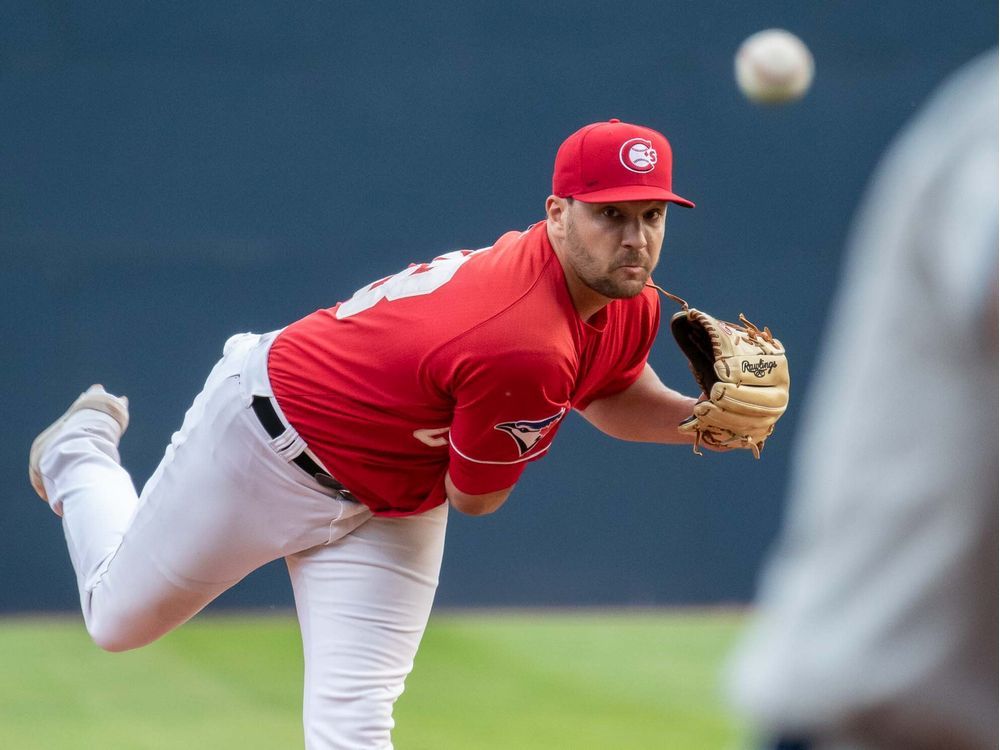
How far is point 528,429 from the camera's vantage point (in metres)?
2.86

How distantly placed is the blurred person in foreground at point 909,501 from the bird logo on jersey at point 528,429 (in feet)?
5.85

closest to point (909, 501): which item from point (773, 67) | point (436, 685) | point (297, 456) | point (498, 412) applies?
point (498, 412)

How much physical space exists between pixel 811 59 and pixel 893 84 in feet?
1.38

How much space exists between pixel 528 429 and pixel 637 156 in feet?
2.19

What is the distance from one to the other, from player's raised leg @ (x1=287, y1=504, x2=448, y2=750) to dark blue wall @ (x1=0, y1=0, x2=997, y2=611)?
122 inches

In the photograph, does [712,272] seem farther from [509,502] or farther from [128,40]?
[128,40]

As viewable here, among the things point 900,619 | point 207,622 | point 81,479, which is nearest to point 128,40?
point 207,622

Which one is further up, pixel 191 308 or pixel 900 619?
pixel 900 619

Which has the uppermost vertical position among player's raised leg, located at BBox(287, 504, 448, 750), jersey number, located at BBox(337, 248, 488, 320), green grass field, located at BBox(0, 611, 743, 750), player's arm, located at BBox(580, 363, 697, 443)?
jersey number, located at BBox(337, 248, 488, 320)

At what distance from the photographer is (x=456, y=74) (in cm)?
613

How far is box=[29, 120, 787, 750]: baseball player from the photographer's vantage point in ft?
9.27

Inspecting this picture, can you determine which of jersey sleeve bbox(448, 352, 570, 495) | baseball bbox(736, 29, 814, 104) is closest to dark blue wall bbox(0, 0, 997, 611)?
baseball bbox(736, 29, 814, 104)

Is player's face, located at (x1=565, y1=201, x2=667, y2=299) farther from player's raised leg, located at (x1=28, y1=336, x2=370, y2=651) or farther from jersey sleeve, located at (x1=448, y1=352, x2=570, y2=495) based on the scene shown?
player's raised leg, located at (x1=28, y1=336, x2=370, y2=651)

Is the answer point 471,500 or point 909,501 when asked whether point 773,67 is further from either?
point 909,501
